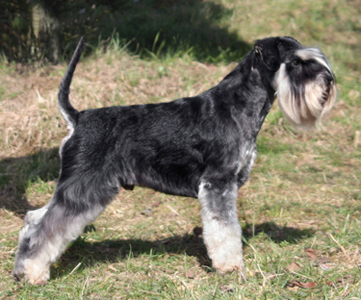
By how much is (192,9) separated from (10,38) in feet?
16.0

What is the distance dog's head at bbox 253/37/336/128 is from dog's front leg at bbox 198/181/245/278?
0.86 m

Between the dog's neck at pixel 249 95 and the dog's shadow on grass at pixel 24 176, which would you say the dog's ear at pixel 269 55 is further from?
the dog's shadow on grass at pixel 24 176

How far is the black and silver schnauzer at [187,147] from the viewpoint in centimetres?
335

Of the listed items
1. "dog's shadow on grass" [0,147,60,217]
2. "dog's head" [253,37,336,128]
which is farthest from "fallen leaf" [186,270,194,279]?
"dog's shadow on grass" [0,147,60,217]

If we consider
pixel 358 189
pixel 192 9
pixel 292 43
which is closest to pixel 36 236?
pixel 292 43

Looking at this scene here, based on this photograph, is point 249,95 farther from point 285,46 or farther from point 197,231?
point 197,231

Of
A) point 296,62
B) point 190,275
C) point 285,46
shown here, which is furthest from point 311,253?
point 285,46

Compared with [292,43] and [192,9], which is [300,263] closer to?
[292,43]

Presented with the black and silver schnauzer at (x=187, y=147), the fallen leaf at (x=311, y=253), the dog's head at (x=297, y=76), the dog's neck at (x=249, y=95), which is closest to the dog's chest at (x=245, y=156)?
the black and silver schnauzer at (x=187, y=147)

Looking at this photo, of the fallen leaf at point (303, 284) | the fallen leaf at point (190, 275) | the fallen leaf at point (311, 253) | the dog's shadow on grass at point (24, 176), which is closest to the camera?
the fallen leaf at point (303, 284)

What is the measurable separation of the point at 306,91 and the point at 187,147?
1107 millimetres

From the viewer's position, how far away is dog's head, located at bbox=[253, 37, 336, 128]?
3365 millimetres

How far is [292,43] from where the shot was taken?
3.51 meters

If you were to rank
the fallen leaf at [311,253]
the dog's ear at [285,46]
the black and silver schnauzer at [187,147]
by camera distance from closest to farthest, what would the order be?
the black and silver schnauzer at [187,147]
the dog's ear at [285,46]
the fallen leaf at [311,253]
